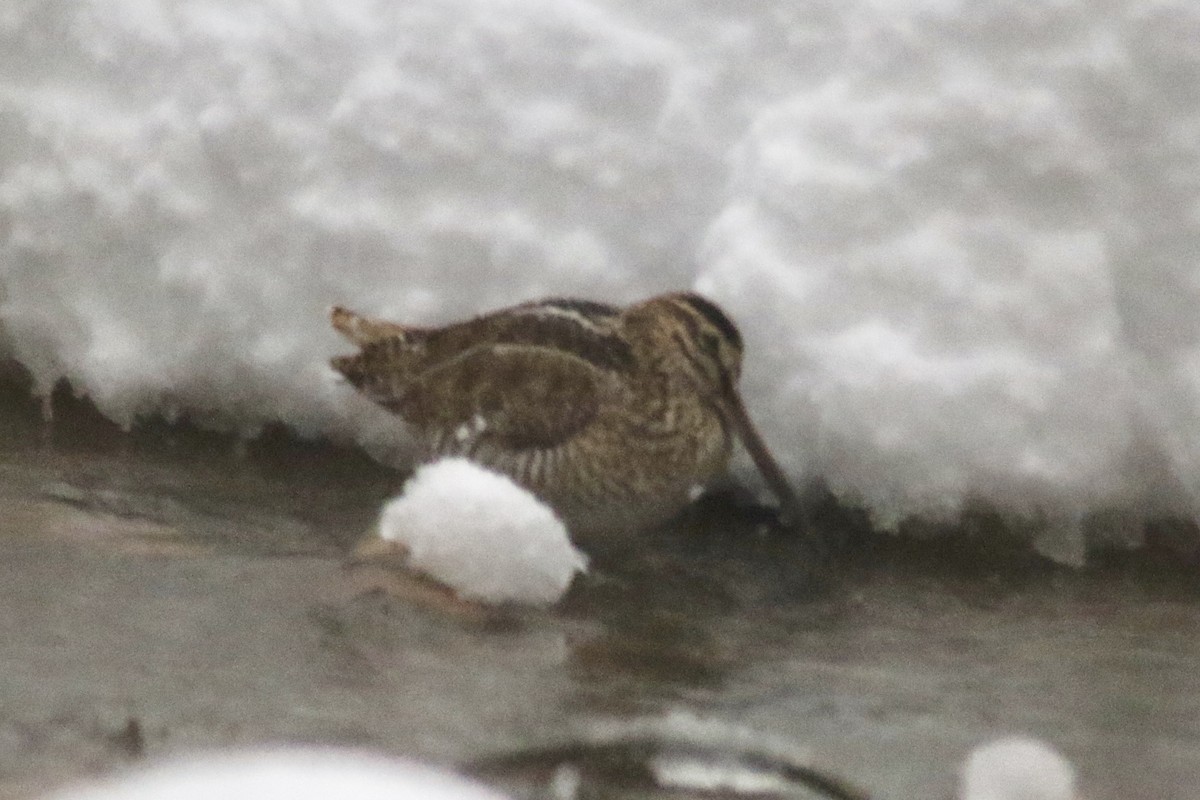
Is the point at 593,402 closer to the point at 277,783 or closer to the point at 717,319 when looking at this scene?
the point at 717,319

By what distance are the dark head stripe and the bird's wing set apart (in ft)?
0.63

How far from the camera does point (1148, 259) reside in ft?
10.6

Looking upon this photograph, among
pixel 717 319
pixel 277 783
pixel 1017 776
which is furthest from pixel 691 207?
pixel 277 783

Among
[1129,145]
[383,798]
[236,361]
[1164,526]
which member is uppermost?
[1129,145]

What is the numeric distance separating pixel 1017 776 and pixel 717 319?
117 cm

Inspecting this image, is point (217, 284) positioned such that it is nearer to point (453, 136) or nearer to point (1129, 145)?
point (453, 136)

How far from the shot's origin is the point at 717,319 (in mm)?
3164

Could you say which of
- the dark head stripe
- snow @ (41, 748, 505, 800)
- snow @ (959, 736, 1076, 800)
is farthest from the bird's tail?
snow @ (41, 748, 505, 800)

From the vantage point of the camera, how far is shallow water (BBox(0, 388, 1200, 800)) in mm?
2311

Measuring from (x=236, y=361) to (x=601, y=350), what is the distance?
2.85 ft

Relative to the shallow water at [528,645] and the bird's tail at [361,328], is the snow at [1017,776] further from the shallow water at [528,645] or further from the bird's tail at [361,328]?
the bird's tail at [361,328]

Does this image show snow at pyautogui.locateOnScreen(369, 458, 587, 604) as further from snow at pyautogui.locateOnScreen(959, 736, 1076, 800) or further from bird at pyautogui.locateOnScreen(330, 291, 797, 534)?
snow at pyautogui.locateOnScreen(959, 736, 1076, 800)

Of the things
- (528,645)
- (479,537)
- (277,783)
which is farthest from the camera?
(479,537)

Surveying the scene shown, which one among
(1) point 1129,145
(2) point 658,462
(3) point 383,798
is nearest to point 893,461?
(2) point 658,462
